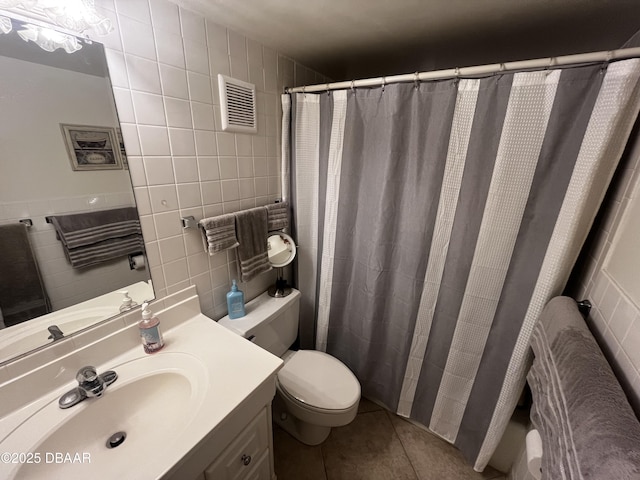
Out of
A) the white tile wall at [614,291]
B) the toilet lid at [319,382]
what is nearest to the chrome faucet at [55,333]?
the toilet lid at [319,382]

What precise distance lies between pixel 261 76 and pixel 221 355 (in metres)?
1.25

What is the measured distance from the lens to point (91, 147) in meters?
0.80

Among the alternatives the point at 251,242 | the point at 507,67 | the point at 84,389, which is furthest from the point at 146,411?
the point at 507,67

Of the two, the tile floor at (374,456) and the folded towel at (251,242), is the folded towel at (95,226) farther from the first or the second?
the tile floor at (374,456)

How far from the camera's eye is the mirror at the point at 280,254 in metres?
1.46

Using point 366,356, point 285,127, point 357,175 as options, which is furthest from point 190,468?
point 285,127

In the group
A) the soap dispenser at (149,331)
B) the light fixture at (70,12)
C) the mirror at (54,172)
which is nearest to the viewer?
the light fixture at (70,12)

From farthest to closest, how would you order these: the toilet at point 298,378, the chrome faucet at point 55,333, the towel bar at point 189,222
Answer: the toilet at point 298,378 → the towel bar at point 189,222 → the chrome faucet at point 55,333

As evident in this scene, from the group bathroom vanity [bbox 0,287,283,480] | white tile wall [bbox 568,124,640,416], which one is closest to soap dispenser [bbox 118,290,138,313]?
bathroom vanity [bbox 0,287,283,480]

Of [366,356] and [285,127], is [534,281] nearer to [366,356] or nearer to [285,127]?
[366,356]

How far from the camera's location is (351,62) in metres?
1.42

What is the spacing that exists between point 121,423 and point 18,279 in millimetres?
530

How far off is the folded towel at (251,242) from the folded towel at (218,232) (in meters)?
0.05

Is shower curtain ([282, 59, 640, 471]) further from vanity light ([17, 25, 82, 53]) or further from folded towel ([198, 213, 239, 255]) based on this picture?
vanity light ([17, 25, 82, 53])
